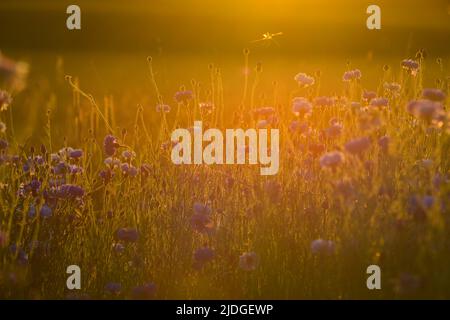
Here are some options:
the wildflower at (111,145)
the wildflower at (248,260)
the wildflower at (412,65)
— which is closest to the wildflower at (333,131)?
the wildflower at (248,260)

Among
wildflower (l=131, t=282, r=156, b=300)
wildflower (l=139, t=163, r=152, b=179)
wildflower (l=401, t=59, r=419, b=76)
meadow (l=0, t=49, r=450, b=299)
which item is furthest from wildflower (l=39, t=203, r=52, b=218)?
wildflower (l=401, t=59, r=419, b=76)

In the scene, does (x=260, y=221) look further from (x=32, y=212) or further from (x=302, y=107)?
(x=32, y=212)

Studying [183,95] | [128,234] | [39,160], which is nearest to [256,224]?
[128,234]

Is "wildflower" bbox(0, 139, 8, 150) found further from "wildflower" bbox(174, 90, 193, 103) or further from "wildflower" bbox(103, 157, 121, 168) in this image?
"wildflower" bbox(174, 90, 193, 103)

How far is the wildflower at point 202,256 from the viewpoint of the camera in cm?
264

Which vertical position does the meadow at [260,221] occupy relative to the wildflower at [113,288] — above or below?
above

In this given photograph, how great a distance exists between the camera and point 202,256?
8.67ft

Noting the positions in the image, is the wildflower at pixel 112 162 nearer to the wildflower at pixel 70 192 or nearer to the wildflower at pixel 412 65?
the wildflower at pixel 70 192

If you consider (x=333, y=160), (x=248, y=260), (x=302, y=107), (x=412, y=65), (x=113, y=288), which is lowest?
(x=113, y=288)

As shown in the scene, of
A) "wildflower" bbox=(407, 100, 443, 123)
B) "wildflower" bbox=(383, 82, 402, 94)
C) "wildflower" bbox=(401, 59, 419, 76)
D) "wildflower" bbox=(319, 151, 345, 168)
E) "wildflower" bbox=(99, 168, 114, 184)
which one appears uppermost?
"wildflower" bbox=(401, 59, 419, 76)

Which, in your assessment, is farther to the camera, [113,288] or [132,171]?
[132,171]

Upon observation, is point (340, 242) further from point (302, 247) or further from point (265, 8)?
point (265, 8)

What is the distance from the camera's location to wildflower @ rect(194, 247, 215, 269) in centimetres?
264
